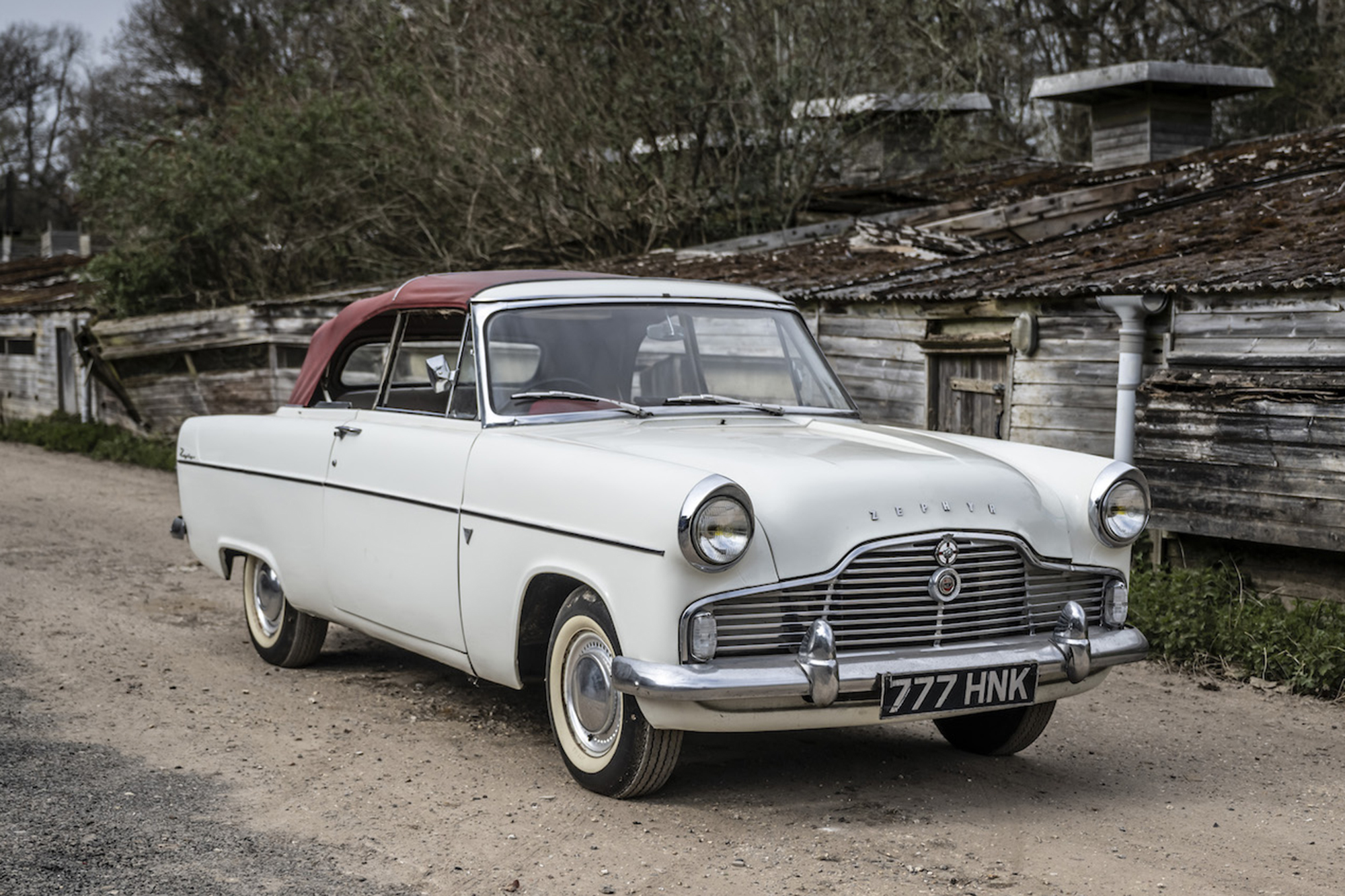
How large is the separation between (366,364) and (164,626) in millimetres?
1963

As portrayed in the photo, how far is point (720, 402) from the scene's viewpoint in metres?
5.27

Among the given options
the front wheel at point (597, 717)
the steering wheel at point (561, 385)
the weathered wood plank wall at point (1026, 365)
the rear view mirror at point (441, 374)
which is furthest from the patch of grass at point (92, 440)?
the front wheel at point (597, 717)

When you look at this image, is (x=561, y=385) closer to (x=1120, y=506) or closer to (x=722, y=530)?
(x=722, y=530)

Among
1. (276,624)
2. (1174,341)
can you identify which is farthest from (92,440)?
(1174,341)

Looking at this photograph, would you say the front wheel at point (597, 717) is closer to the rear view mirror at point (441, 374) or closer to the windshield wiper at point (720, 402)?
the windshield wiper at point (720, 402)

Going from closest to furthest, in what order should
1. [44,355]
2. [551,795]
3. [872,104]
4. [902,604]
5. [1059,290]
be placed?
[902,604], [551,795], [1059,290], [872,104], [44,355]

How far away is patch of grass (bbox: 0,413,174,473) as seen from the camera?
16547 millimetres

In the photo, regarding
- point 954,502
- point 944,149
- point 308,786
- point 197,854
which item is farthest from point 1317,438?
point 944,149

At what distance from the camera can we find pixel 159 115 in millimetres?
31672

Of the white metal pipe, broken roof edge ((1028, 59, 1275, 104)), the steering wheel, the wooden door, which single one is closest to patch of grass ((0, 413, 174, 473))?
the wooden door

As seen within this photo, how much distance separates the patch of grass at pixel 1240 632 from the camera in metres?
6.58

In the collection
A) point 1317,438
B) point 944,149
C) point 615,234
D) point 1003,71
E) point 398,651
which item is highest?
point 1003,71

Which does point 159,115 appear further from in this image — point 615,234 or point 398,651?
point 398,651

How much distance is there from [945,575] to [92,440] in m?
16.5
